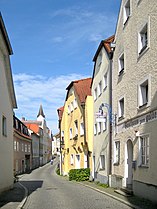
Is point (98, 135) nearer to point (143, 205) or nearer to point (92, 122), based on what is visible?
point (92, 122)

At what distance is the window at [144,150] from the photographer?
14.7 m

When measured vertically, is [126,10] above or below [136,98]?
above

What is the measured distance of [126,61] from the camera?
59.7 feet

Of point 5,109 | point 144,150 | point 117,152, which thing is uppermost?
point 5,109

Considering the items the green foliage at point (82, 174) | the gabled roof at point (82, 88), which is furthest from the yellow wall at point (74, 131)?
the green foliage at point (82, 174)

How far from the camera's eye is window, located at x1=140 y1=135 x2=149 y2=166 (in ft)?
48.1

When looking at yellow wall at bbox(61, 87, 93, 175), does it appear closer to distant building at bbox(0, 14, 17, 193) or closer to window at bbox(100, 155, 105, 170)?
window at bbox(100, 155, 105, 170)

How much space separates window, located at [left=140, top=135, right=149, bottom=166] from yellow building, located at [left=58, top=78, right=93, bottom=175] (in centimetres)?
1487

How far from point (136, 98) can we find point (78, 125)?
20.1 meters

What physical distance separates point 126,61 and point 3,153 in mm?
7584

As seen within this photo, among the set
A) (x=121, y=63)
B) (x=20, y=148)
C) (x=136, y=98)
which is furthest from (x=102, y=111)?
(x=20, y=148)

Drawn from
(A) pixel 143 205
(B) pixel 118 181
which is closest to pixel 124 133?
(B) pixel 118 181

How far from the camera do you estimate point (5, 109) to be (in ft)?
63.8

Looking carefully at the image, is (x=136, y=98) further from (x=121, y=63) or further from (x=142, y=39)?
(x=121, y=63)
